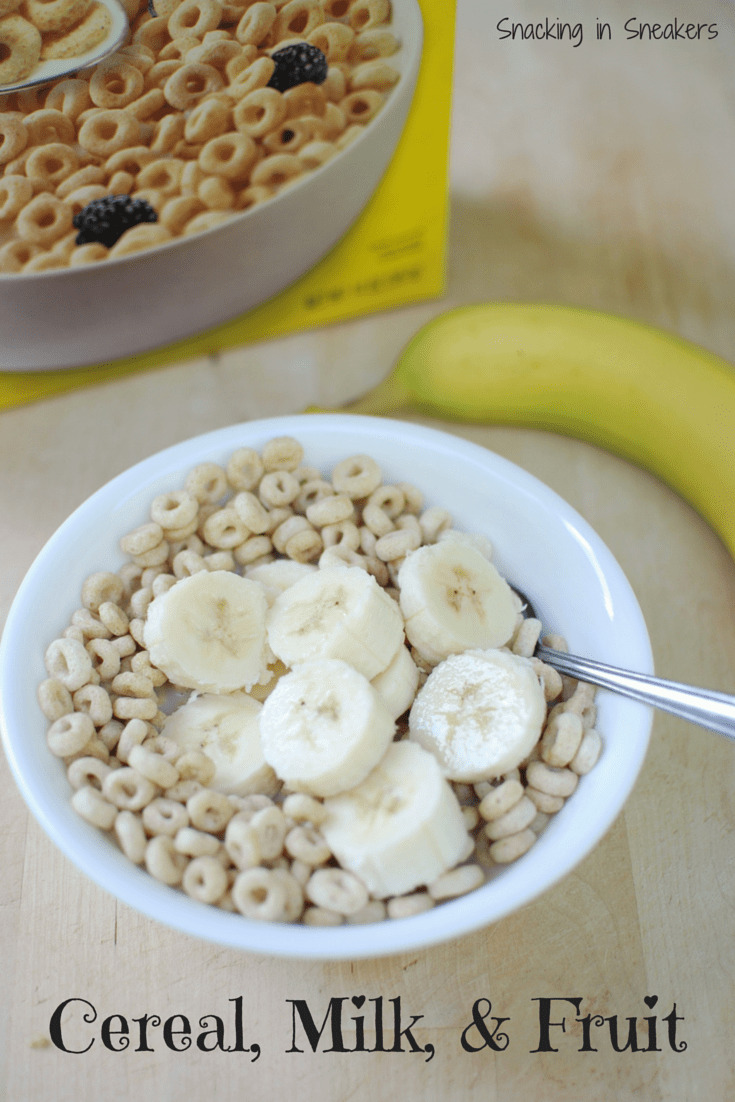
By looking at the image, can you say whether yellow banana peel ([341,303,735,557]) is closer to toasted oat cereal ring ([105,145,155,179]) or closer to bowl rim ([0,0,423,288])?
bowl rim ([0,0,423,288])

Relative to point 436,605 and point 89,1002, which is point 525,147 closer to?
point 436,605

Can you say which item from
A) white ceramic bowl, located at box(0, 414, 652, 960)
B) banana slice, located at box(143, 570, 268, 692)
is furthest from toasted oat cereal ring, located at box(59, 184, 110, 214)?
banana slice, located at box(143, 570, 268, 692)

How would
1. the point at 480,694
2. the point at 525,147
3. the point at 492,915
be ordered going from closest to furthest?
the point at 492,915, the point at 480,694, the point at 525,147

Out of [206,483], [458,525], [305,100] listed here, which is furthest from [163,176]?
[458,525]

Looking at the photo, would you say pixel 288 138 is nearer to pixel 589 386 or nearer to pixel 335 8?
pixel 335 8

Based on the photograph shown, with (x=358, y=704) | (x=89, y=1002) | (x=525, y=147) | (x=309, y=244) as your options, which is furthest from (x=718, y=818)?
(x=525, y=147)
